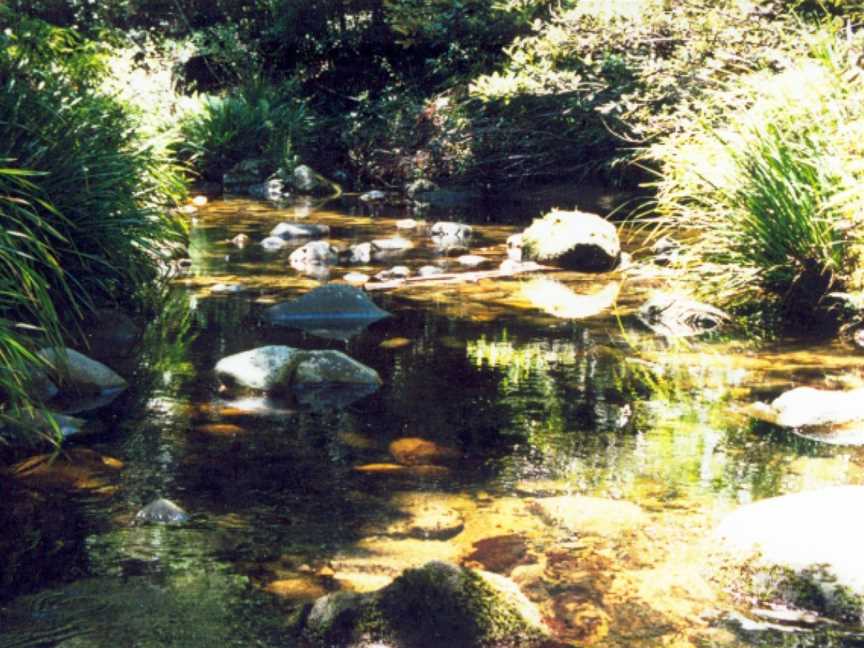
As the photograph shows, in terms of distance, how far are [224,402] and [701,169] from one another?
3809 millimetres

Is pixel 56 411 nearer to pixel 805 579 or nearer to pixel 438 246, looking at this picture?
pixel 805 579

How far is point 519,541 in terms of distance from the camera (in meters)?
3.51

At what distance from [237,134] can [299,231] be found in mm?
5886

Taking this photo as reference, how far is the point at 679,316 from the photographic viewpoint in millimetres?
6895

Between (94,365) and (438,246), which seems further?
(438,246)

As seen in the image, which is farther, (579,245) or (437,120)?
(437,120)

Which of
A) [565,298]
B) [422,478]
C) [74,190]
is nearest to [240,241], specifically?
[565,298]

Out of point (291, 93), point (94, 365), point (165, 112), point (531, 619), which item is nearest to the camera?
point (531, 619)

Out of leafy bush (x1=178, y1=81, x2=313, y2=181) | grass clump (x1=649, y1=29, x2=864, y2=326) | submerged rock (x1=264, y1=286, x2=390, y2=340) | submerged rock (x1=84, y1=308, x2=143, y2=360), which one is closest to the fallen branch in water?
submerged rock (x1=264, y1=286, x2=390, y2=340)

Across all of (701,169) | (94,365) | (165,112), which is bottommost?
(94,365)

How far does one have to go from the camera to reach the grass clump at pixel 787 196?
6.25 meters

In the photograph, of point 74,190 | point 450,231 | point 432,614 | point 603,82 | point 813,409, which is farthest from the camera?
point 603,82

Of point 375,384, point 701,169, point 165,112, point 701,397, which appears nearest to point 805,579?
point 701,397

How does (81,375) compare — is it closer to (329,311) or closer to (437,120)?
(329,311)
